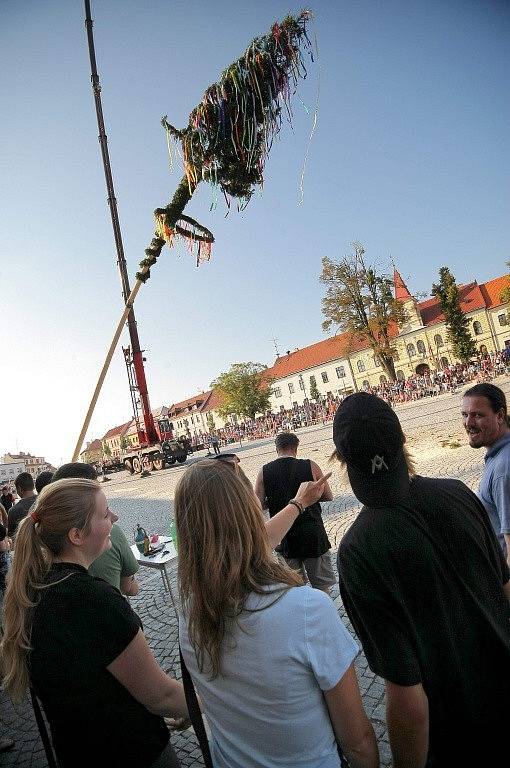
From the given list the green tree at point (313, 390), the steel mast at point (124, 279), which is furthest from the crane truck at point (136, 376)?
the green tree at point (313, 390)

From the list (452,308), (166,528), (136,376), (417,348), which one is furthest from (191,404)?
(166,528)

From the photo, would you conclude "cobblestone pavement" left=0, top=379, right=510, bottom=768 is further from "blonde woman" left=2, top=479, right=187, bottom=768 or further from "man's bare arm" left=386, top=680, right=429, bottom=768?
"blonde woman" left=2, top=479, right=187, bottom=768

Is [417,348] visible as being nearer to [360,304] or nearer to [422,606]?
[360,304]

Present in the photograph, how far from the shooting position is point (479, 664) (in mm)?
1217

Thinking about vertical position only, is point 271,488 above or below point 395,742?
above

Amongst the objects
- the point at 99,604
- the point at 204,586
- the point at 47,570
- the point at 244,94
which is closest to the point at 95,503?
the point at 47,570

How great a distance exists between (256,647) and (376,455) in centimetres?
66

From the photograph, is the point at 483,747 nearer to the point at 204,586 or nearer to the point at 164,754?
the point at 204,586

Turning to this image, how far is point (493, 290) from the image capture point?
2307 inches

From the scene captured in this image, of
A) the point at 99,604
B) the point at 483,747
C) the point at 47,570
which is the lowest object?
the point at 483,747

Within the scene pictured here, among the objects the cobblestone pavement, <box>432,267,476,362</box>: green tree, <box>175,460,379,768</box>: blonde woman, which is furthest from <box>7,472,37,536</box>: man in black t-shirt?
<box>432,267,476,362</box>: green tree

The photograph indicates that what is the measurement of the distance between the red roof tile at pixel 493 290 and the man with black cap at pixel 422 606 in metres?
64.6

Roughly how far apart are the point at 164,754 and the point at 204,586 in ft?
3.23

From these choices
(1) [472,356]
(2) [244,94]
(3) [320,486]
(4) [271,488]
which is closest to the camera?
(3) [320,486]
